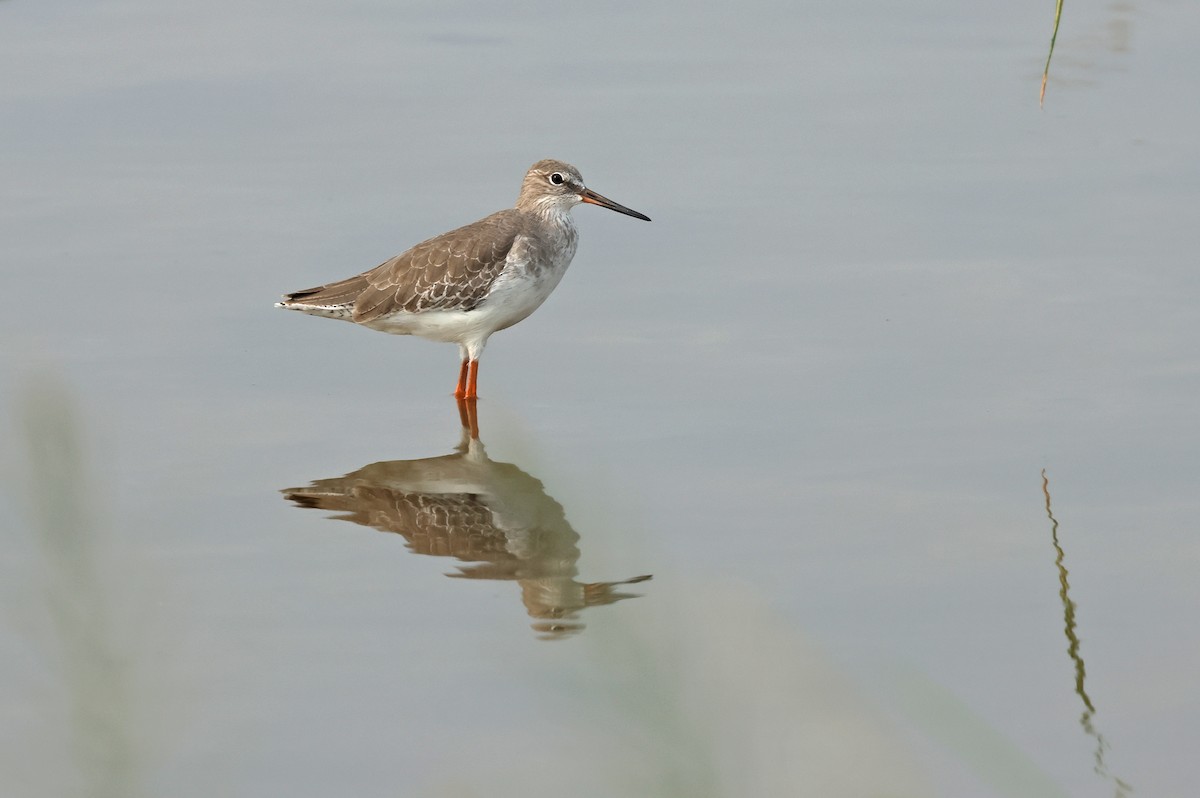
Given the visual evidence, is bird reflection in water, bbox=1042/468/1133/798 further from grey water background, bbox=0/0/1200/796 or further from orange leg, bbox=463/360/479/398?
orange leg, bbox=463/360/479/398

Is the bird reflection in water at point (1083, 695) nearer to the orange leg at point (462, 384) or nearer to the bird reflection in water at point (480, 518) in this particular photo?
the bird reflection in water at point (480, 518)

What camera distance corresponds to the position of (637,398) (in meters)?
9.50

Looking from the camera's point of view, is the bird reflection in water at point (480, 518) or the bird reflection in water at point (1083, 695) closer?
the bird reflection in water at point (1083, 695)

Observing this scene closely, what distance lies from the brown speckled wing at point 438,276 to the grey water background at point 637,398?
450 millimetres

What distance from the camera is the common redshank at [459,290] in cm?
1022

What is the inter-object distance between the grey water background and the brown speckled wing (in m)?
0.45

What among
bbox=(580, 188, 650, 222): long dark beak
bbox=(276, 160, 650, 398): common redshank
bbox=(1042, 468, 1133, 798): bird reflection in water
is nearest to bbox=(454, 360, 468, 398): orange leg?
bbox=(276, 160, 650, 398): common redshank

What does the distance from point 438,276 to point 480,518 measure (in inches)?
99.8

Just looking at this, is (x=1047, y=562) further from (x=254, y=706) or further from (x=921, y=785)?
(x=254, y=706)

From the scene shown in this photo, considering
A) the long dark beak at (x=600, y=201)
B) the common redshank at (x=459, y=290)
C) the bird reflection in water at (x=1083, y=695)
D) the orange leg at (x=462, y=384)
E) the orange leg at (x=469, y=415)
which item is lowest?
the bird reflection in water at (x=1083, y=695)

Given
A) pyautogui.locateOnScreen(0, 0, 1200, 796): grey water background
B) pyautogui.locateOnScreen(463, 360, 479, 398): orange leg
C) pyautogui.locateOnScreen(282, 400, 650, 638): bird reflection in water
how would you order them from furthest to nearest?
pyautogui.locateOnScreen(463, 360, 479, 398): orange leg < pyautogui.locateOnScreen(282, 400, 650, 638): bird reflection in water < pyautogui.locateOnScreen(0, 0, 1200, 796): grey water background

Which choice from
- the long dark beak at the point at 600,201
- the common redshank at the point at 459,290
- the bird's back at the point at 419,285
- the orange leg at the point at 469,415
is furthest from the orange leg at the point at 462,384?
the long dark beak at the point at 600,201

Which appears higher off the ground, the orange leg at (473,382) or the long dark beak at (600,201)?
the long dark beak at (600,201)

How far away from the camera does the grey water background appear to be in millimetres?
5918
